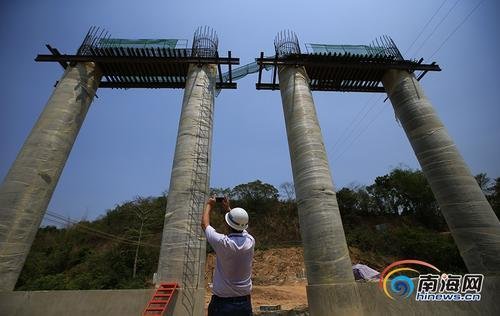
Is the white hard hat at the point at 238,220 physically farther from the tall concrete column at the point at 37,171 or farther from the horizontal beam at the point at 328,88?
the horizontal beam at the point at 328,88

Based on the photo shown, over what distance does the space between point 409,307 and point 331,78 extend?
11.6m

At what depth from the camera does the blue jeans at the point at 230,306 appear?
2656 millimetres

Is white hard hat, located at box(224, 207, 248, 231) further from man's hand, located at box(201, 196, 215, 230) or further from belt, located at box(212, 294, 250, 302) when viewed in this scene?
belt, located at box(212, 294, 250, 302)

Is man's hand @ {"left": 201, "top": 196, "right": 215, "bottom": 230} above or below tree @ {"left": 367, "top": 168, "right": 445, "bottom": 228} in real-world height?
below

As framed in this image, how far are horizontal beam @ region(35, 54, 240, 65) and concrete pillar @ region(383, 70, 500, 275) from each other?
8.00 m

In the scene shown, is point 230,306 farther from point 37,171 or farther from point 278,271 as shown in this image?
point 278,271

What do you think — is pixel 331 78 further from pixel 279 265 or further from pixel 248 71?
pixel 279 265

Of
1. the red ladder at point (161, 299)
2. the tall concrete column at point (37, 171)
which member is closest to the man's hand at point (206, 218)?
the red ladder at point (161, 299)

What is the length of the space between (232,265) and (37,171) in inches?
398

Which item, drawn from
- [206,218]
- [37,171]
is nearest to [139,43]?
[37,171]

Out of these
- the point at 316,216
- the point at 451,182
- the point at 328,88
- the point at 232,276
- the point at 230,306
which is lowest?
the point at 230,306

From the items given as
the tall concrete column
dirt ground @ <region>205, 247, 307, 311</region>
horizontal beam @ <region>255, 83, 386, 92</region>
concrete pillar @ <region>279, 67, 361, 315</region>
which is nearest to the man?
concrete pillar @ <region>279, 67, 361, 315</region>

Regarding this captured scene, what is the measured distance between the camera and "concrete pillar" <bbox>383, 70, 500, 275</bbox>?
9.55m

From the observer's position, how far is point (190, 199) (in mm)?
9922
